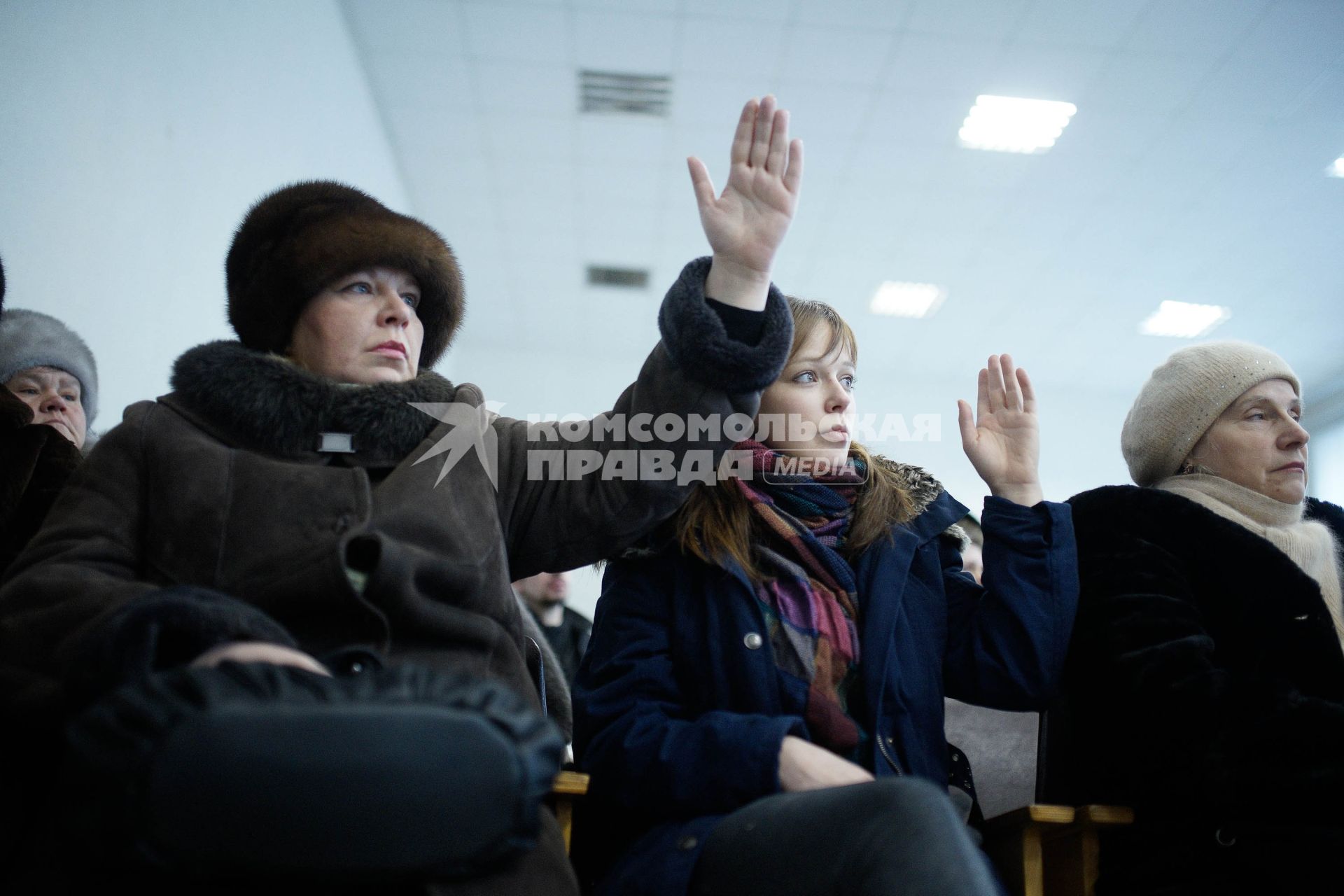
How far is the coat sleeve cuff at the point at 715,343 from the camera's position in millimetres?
1159

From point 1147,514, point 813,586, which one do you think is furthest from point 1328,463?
point 813,586

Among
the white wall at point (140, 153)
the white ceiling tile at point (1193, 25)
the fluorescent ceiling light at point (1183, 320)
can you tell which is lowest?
the white wall at point (140, 153)

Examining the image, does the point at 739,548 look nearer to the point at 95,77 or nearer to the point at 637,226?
the point at 95,77

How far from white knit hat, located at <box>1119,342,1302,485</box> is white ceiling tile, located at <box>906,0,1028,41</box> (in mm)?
2395

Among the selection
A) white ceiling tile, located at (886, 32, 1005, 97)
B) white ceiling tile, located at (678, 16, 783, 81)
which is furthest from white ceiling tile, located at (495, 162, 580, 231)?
white ceiling tile, located at (886, 32, 1005, 97)

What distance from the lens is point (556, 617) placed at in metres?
4.30

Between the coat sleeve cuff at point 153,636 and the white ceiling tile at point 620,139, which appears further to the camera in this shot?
the white ceiling tile at point 620,139

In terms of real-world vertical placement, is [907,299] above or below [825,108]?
below

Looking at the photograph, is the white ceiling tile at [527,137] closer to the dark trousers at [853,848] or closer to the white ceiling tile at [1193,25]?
the white ceiling tile at [1193,25]

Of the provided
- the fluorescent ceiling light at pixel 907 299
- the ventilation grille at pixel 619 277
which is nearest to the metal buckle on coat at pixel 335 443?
the ventilation grille at pixel 619 277

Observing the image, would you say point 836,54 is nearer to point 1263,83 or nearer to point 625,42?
point 625,42

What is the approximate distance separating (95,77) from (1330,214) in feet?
18.2

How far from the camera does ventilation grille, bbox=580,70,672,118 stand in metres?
4.17

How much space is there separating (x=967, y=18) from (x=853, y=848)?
365cm
